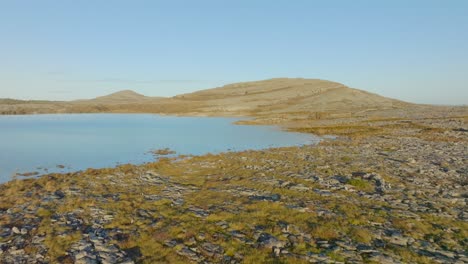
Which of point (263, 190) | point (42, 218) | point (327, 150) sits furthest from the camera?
point (327, 150)

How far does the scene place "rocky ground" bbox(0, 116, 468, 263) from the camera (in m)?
12.7

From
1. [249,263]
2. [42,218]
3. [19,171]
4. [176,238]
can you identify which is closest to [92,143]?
[19,171]

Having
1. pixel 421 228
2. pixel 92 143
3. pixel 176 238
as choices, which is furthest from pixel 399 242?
pixel 92 143

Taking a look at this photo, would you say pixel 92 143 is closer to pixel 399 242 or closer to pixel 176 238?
pixel 176 238

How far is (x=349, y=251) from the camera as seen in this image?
12445mm

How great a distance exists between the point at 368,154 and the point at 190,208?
23421 mm

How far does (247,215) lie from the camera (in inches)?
655

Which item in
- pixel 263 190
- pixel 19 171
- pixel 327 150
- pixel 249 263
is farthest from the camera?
pixel 327 150

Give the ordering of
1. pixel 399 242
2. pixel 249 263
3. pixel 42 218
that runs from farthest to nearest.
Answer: pixel 42 218 < pixel 399 242 < pixel 249 263

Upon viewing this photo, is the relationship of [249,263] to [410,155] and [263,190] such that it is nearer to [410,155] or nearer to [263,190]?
[263,190]

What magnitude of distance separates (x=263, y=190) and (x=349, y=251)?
9381mm

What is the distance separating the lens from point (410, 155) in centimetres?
3294

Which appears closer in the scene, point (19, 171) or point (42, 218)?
point (42, 218)

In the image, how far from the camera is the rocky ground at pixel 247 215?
41.7 feet
